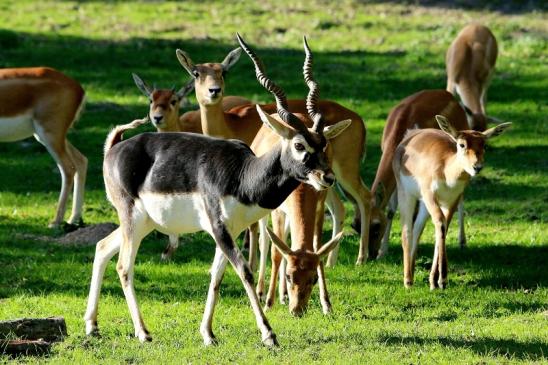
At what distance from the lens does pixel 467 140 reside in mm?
10867

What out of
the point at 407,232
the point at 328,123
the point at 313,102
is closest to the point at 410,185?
the point at 407,232

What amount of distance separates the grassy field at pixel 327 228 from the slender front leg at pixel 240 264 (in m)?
0.14

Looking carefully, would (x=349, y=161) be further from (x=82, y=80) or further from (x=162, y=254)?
(x=82, y=80)

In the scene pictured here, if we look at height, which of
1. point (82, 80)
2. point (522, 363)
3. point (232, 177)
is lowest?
point (82, 80)

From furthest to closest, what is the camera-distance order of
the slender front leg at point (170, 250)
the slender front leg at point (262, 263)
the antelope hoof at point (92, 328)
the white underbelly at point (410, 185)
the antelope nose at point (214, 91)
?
the antelope nose at point (214, 91) < the slender front leg at point (170, 250) < the white underbelly at point (410, 185) < the slender front leg at point (262, 263) < the antelope hoof at point (92, 328)

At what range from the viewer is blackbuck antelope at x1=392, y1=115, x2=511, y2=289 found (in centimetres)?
1091

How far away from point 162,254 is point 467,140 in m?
3.15

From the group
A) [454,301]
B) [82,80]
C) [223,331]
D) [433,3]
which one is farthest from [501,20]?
[223,331]

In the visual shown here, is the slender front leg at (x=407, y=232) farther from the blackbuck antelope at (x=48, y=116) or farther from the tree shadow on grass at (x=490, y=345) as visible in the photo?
the blackbuck antelope at (x=48, y=116)

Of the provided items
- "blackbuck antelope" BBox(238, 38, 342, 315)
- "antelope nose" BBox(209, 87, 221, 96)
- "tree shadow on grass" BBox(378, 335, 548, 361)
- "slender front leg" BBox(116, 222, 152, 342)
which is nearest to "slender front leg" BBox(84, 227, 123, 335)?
"slender front leg" BBox(116, 222, 152, 342)

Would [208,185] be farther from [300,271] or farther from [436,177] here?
[436,177]

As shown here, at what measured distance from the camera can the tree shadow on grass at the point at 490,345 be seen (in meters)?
8.12

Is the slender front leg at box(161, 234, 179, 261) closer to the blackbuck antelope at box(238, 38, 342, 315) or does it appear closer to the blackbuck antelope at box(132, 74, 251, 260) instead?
the blackbuck antelope at box(132, 74, 251, 260)

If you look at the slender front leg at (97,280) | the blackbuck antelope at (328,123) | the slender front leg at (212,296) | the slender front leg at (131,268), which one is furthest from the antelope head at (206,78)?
the slender front leg at (212,296)
